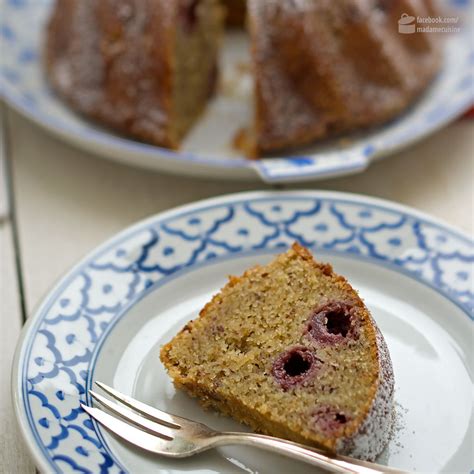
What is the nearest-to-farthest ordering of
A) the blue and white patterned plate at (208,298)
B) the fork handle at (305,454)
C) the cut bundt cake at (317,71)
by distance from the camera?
the fork handle at (305,454), the blue and white patterned plate at (208,298), the cut bundt cake at (317,71)

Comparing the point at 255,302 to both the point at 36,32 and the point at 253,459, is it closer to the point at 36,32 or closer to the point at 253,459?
the point at 253,459

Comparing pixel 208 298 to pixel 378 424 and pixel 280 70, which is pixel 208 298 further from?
pixel 280 70

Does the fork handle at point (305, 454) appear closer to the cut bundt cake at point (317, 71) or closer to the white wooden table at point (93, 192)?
the white wooden table at point (93, 192)

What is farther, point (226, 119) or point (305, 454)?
point (226, 119)

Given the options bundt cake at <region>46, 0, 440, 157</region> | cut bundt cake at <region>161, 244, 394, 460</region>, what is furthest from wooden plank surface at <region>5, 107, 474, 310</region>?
cut bundt cake at <region>161, 244, 394, 460</region>

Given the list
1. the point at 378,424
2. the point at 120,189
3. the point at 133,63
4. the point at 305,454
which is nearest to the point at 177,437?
the point at 305,454

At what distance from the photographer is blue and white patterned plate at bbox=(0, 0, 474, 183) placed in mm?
2254

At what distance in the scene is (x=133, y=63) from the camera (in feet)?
8.29

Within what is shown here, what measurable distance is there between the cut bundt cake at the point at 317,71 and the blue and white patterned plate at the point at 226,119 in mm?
77

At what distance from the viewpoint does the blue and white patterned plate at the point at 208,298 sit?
4.93ft

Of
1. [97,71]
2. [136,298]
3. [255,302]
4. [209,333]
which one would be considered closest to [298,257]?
[255,302]

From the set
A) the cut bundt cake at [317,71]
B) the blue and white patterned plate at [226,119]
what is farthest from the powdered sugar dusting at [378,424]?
the cut bundt cake at [317,71]

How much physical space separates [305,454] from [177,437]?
25cm

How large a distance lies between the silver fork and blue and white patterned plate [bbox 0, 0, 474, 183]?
33.8 inches
